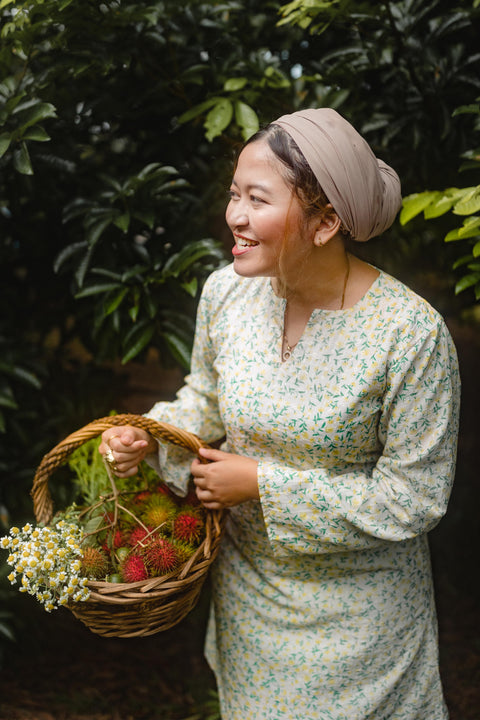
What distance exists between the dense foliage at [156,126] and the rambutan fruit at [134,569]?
0.66 metres

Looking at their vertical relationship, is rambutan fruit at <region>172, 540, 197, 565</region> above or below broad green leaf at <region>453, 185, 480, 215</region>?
below

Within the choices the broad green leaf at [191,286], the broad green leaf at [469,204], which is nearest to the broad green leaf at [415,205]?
the broad green leaf at [469,204]

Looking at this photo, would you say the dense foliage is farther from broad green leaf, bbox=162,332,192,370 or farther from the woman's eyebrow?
the woman's eyebrow

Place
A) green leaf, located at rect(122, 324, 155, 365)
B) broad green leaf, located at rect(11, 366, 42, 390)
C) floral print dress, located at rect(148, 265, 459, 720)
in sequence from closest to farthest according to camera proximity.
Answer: floral print dress, located at rect(148, 265, 459, 720)
green leaf, located at rect(122, 324, 155, 365)
broad green leaf, located at rect(11, 366, 42, 390)

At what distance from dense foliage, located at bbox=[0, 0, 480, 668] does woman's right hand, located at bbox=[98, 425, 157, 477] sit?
43 centimetres

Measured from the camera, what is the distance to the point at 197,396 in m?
1.60

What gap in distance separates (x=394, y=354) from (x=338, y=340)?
0.40 feet

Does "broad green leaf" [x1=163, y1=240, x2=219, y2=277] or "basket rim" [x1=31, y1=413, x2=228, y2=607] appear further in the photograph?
"broad green leaf" [x1=163, y1=240, x2=219, y2=277]

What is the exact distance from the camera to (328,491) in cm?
130

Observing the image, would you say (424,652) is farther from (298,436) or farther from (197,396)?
(197,396)

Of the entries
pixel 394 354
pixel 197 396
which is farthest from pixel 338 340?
pixel 197 396

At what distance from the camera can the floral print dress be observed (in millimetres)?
1275

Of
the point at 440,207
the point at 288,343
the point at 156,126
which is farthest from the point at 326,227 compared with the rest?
the point at 156,126

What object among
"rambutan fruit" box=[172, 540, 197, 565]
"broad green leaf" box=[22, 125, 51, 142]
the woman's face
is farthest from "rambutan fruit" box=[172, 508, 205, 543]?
"broad green leaf" box=[22, 125, 51, 142]
